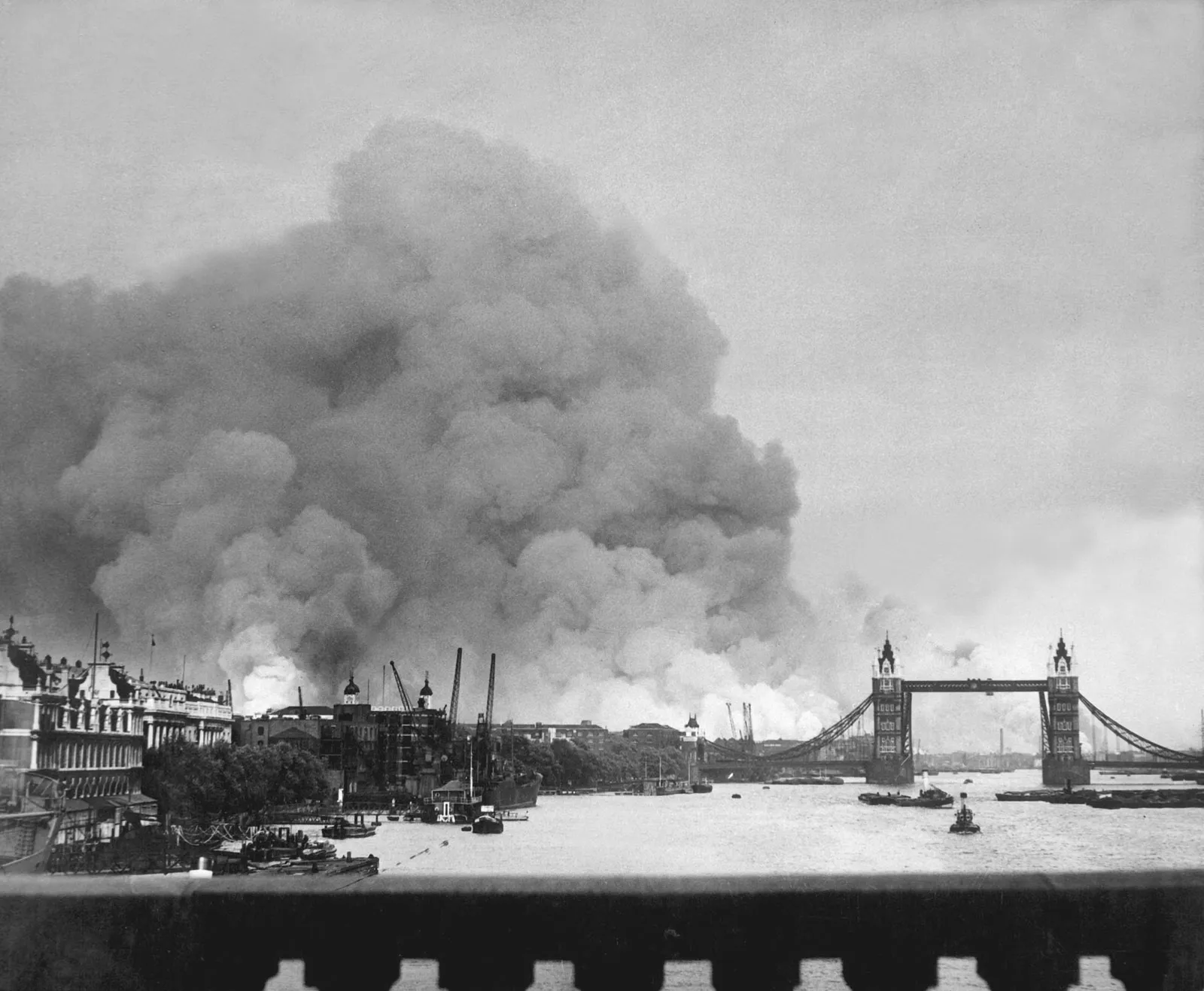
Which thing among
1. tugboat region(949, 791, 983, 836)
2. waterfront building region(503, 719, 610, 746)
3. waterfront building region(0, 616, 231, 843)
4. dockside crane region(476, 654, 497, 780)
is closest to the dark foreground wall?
waterfront building region(0, 616, 231, 843)

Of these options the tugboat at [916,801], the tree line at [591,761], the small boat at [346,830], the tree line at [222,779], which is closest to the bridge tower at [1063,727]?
the tugboat at [916,801]

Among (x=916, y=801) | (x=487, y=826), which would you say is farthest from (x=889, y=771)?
(x=487, y=826)

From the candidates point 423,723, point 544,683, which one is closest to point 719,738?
point 544,683

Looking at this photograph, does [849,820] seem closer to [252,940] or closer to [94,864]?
[94,864]

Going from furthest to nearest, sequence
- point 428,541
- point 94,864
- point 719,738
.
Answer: point 719,738
point 428,541
point 94,864

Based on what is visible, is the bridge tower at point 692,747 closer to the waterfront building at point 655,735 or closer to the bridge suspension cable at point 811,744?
the waterfront building at point 655,735

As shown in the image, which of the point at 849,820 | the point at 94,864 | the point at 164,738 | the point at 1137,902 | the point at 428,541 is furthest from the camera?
the point at 428,541
